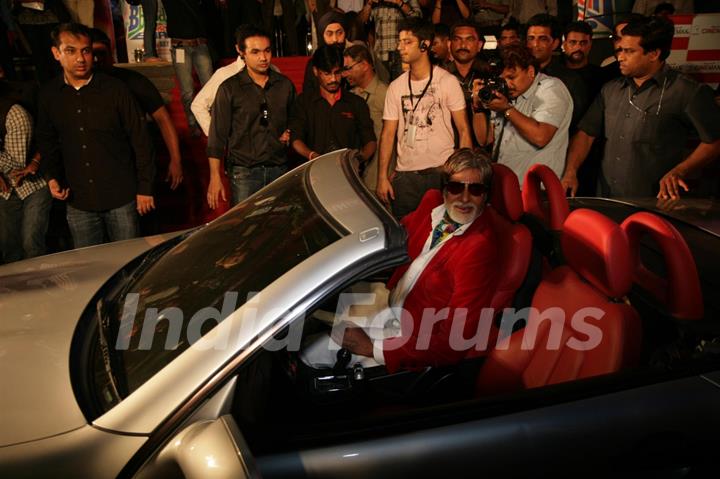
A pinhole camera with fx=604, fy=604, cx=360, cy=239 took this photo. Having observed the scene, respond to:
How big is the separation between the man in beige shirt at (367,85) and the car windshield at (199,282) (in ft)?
7.46

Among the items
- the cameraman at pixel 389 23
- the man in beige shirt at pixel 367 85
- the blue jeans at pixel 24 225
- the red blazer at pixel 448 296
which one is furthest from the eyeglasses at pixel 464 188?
the cameraman at pixel 389 23

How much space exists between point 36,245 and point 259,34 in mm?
2048

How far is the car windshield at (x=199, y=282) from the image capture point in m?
1.64

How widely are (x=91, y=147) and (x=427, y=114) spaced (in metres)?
2.15

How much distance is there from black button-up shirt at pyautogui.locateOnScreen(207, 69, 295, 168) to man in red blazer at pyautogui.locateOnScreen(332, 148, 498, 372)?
1820 millimetres

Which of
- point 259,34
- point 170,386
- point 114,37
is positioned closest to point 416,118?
point 259,34

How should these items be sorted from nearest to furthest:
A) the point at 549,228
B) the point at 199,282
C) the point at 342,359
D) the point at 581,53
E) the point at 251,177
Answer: the point at 199,282, the point at 342,359, the point at 549,228, the point at 251,177, the point at 581,53

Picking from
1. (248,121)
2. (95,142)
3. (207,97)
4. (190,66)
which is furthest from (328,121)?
(190,66)

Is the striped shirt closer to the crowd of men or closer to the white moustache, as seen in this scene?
the crowd of men

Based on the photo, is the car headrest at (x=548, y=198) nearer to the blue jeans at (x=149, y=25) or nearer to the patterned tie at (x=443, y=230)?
the patterned tie at (x=443, y=230)

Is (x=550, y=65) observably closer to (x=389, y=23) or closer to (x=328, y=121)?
(x=328, y=121)

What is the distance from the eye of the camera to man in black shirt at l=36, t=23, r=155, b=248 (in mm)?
3648

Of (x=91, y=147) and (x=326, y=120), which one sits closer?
(x=91, y=147)

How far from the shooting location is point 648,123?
3.66 meters
